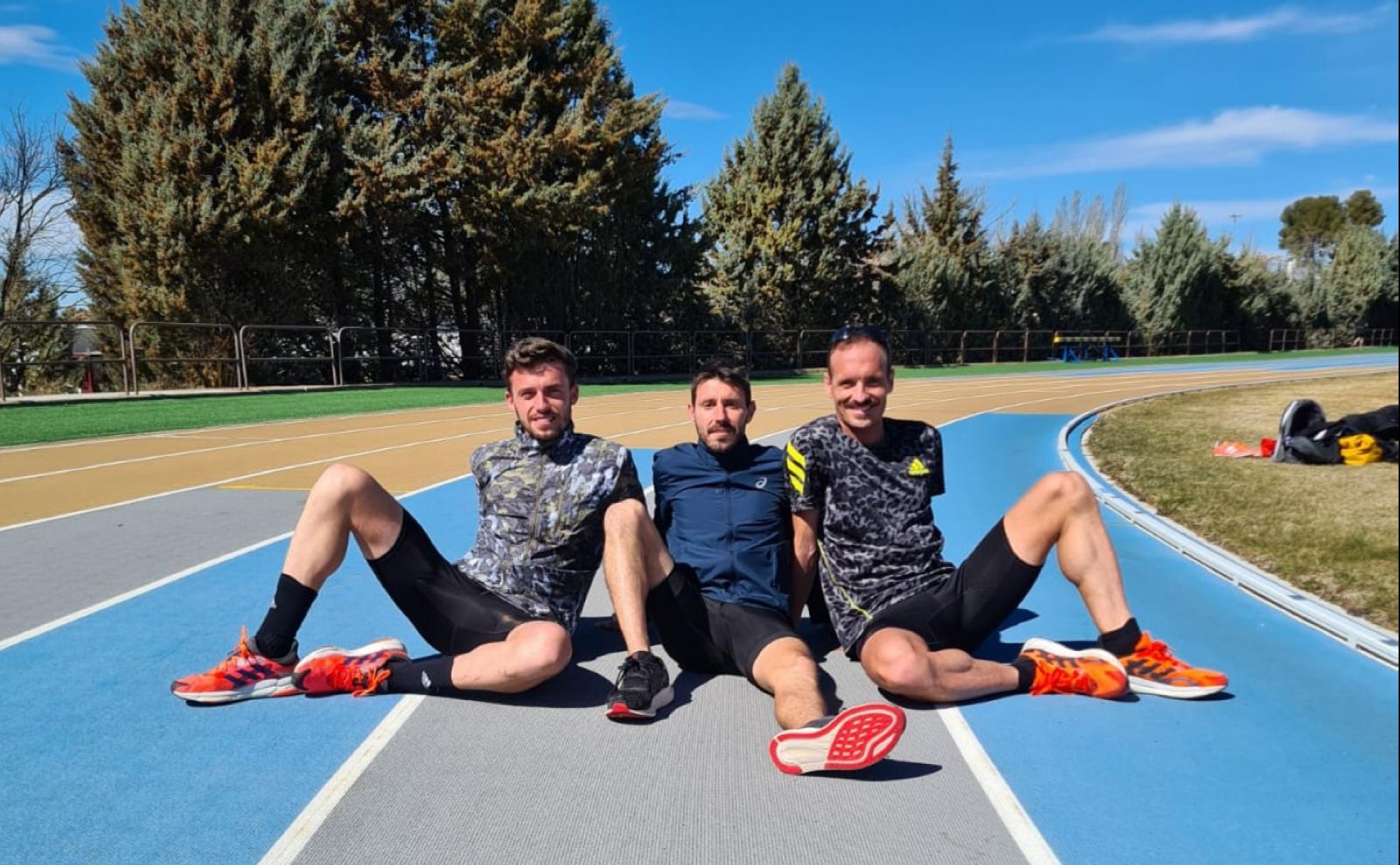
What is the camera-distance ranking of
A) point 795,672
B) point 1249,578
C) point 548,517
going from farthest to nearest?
point 1249,578 → point 548,517 → point 795,672

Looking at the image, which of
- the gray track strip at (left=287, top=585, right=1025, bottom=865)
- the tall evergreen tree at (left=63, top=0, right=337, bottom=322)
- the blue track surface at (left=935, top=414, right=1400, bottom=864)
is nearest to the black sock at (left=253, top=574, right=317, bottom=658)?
the gray track strip at (left=287, top=585, right=1025, bottom=865)

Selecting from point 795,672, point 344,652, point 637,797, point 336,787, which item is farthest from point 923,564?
point 344,652

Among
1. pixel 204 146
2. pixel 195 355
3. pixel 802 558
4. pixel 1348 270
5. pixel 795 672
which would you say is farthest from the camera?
pixel 195 355

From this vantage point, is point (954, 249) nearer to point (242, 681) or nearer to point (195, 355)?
point (195, 355)

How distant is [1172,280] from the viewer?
3934cm

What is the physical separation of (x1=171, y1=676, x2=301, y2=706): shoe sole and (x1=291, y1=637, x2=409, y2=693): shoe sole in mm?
28

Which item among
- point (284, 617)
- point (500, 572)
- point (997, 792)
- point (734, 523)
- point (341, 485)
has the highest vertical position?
point (341, 485)

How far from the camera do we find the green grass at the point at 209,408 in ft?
37.2

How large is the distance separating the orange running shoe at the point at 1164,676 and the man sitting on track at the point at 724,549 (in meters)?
1.30

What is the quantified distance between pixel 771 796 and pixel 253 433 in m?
10.8

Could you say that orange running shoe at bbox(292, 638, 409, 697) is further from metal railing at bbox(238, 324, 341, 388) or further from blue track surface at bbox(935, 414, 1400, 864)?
metal railing at bbox(238, 324, 341, 388)

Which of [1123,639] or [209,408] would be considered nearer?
[1123,639]

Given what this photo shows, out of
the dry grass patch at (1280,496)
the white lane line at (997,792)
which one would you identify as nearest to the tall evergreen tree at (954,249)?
the dry grass patch at (1280,496)

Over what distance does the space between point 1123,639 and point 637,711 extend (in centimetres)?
192
